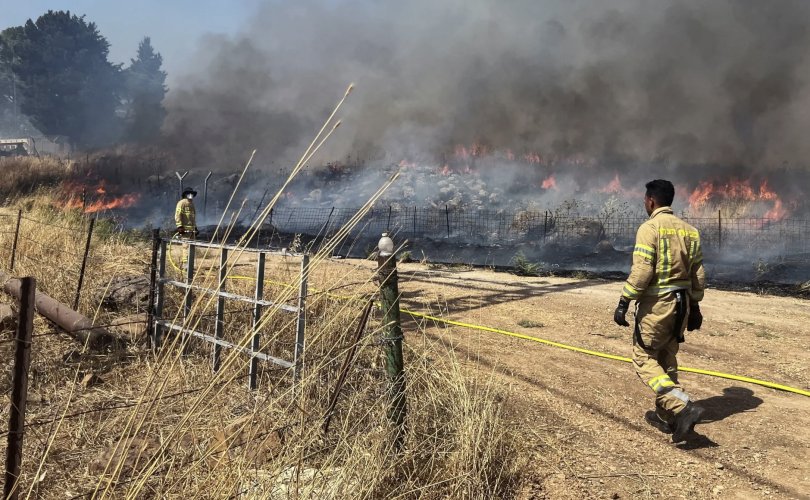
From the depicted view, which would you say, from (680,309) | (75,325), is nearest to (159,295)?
(75,325)

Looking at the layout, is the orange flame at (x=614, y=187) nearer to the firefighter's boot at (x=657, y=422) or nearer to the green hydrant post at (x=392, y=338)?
the firefighter's boot at (x=657, y=422)

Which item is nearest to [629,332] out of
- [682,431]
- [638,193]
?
[682,431]

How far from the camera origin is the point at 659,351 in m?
3.53

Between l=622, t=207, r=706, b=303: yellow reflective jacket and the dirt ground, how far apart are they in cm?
99

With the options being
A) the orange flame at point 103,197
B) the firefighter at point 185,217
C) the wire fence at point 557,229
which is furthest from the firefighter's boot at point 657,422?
the orange flame at point 103,197

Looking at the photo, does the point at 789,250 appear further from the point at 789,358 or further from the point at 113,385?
the point at 113,385

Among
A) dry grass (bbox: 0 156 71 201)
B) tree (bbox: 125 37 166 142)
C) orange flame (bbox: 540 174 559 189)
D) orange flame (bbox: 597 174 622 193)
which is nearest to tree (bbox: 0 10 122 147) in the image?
tree (bbox: 125 37 166 142)

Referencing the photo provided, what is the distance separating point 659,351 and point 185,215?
748cm

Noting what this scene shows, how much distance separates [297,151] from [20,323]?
31067 millimetres

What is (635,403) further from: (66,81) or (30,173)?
(66,81)

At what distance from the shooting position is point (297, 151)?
31.7 metres

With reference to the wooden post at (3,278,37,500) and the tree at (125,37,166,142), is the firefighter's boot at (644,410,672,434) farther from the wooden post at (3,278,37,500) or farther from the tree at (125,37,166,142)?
the tree at (125,37,166,142)

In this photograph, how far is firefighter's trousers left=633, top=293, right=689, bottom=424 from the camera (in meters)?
3.27

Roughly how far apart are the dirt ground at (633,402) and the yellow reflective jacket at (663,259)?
0.99 metres
